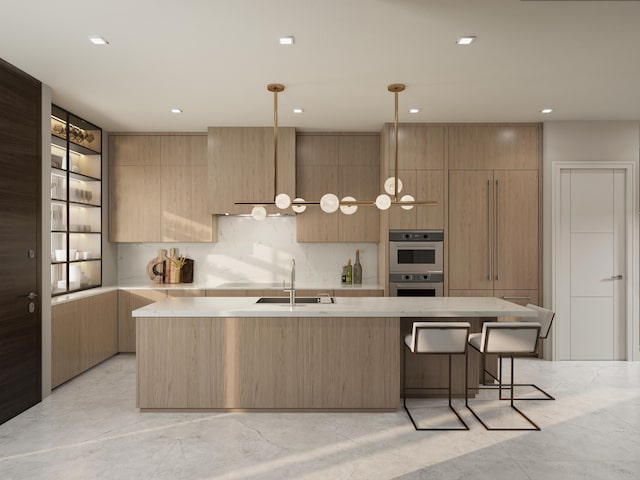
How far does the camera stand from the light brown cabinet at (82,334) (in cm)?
448

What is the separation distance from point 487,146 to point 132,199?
4298 millimetres

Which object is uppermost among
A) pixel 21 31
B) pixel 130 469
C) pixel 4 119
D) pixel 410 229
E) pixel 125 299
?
pixel 21 31

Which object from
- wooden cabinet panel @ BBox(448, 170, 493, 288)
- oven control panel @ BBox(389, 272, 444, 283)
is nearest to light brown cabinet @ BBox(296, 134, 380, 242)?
oven control panel @ BBox(389, 272, 444, 283)

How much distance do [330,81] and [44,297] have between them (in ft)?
10.0

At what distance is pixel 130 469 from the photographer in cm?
292

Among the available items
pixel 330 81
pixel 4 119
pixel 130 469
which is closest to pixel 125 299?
pixel 4 119

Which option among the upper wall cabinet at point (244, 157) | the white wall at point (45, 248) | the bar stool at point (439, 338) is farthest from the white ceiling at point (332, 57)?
the bar stool at point (439, 338)

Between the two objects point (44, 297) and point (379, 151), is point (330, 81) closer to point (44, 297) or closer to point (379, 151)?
point (379, 151)

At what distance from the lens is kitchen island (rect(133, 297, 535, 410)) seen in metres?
3.85

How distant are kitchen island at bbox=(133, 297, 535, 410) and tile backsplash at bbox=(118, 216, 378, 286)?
2.49 meters

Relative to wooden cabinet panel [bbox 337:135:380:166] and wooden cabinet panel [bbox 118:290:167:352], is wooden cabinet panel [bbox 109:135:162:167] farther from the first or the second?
wooden cabinet panel [bbox 337:135:380:166]

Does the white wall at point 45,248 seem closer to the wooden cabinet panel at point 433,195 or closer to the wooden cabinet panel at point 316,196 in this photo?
the wooden cabinet panel at point 316,196

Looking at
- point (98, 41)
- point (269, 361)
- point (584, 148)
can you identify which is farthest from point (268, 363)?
point (584, 148)

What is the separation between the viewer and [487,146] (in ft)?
18.4
